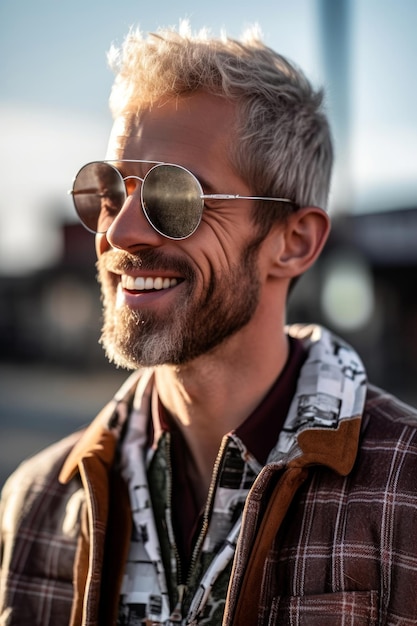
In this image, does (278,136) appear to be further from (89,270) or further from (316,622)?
(89,270)

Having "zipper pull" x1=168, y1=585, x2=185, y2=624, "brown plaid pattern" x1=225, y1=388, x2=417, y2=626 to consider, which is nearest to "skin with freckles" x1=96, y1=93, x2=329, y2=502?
"zipper pull" x1=168, y1=585, x2=185, y2=624

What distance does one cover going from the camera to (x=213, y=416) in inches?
106

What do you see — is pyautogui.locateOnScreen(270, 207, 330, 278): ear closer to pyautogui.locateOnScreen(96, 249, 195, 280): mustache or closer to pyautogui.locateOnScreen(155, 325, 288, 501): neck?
pyautogui.locateOnScreen(155, 325, 288, 501): neck

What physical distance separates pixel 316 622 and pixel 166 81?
1.66 meters

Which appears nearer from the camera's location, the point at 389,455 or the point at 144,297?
the point at 389,455

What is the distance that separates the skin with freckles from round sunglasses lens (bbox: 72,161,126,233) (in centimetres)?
5

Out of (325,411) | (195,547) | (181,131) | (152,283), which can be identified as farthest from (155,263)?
(195,547)

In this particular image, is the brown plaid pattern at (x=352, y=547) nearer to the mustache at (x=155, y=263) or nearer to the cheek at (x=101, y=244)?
the mustache at (x=155, y=263)

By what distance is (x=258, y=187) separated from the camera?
8.84 ft

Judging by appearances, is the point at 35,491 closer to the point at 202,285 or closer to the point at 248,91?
the point at 202,285

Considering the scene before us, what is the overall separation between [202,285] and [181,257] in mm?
110

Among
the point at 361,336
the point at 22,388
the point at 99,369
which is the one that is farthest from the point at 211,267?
the point at 99,369

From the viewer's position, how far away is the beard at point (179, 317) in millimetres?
2484

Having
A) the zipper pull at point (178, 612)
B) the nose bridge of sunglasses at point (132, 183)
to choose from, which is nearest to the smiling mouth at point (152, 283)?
the nose bridge of sunglasses at point (132, 183)
